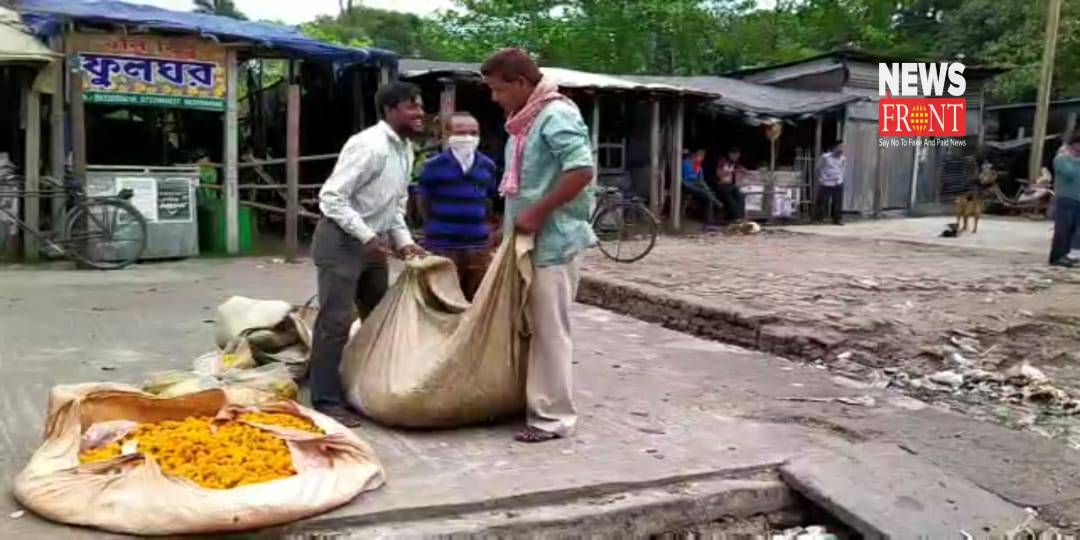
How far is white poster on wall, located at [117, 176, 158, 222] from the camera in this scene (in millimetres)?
9922

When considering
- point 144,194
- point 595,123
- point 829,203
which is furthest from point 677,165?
point 144,194

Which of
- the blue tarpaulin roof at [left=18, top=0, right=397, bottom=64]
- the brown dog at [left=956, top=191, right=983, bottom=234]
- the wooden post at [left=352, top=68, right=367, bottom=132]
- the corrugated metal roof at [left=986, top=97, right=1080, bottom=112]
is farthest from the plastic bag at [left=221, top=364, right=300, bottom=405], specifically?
the corrugated metal roof at [left=986, top=97, right=1080, bottom=112]

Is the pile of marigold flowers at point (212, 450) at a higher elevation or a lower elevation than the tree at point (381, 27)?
lower

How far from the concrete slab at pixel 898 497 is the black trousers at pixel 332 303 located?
1876 mm

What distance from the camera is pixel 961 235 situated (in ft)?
48.0

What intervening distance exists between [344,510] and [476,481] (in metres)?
0.52

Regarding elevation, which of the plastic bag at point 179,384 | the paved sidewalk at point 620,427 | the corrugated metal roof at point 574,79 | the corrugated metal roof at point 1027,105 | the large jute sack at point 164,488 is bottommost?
the paved sidewalk at point 620,427

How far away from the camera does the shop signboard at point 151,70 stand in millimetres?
9797

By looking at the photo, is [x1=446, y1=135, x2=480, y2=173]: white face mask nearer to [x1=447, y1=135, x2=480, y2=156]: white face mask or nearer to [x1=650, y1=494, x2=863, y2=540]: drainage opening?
[x1=447, y1=135, x2=480, y2=156]: white face mask

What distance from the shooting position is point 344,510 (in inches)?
115

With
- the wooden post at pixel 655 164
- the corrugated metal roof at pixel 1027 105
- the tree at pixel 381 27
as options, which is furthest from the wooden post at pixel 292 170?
the corrugated metal roof at pixel 1027 105

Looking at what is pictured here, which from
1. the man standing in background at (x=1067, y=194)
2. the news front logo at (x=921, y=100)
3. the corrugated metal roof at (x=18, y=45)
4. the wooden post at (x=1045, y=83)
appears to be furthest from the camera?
the news front logo at (x=921, y=100)

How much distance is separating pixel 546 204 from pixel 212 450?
149cm

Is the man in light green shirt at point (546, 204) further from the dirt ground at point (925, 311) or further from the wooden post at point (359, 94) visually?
the wooden post at point (359, 94)
